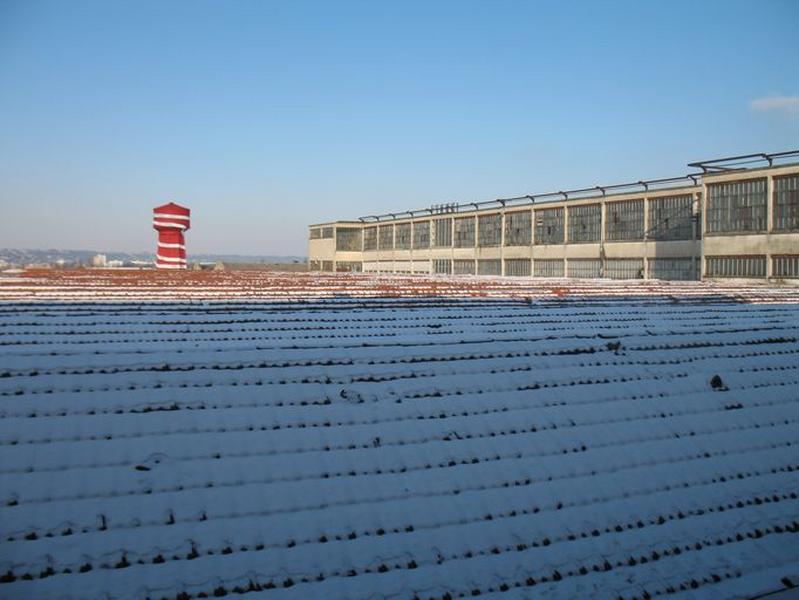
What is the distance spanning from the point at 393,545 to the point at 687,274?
34015mm

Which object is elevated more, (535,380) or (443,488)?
(535,380)

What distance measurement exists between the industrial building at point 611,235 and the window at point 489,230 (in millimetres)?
73

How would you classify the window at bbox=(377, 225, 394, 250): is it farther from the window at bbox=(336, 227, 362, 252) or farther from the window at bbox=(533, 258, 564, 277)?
the window at bbox=(533, 258, 564, 277)

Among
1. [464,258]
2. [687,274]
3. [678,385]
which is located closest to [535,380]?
[678,385]

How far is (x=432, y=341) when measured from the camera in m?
6.41

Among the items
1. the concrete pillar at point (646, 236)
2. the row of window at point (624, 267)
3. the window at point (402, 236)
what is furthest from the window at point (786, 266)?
the window at point (402, 236)

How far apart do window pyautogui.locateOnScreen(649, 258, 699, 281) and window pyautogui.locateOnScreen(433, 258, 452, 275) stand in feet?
60.2

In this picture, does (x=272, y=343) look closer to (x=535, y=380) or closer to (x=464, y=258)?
(x=535, y=380)

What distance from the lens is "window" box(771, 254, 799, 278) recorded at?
1059 inches

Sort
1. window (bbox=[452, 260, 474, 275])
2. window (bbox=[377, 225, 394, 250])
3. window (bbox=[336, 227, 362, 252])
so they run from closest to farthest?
window (bbox=[452, 260, 474, 275]) < window (bbox=[377, 225, 394, 250]) < window (bbox=[336, 227, 362, 252])

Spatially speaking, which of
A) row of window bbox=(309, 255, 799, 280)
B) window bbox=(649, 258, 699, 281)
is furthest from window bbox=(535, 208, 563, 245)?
window bbox=(649, 258, 699, 281)

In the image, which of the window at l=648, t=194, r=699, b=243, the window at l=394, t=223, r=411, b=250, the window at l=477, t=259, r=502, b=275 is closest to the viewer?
the window at l=648, t=194, r=699, b=243

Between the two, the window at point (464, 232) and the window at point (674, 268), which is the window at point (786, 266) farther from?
the window at point (464, 232)

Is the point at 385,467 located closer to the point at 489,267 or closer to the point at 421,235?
the point at 489,267
